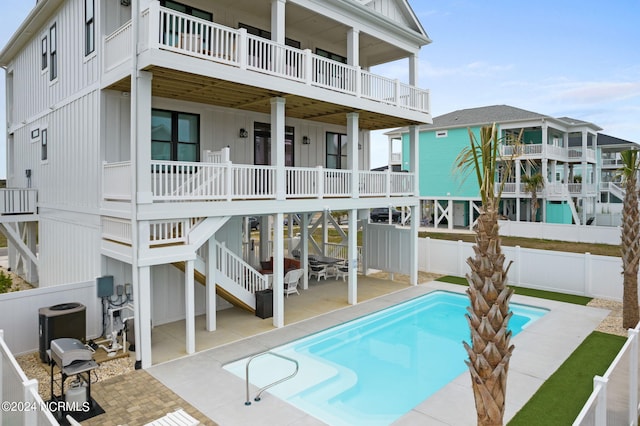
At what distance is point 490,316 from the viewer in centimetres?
457

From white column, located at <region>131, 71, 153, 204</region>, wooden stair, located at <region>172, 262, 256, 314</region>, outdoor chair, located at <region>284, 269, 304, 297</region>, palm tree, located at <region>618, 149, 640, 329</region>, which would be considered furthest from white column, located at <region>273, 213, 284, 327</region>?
palm tree, located at <region>618, 149, 640, 329</region>

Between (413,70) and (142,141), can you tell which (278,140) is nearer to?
(142,141)

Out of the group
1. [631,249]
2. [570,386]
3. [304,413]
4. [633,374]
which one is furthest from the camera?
[631,249]

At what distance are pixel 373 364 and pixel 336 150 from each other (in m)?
10.3

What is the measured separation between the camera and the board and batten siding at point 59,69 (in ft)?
38.1

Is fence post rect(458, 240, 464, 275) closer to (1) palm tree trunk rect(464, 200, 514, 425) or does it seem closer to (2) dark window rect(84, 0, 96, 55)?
(1) palm tree trunk rect(464, 200, 514, 425)

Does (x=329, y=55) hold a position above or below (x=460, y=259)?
above

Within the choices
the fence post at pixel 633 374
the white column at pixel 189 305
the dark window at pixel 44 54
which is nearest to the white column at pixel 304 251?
the white column at pixel 189 305

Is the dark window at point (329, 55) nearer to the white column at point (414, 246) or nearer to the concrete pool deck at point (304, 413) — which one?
the white column at point (414, 246)

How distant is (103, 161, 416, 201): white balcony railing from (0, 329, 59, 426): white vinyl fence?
14.5ft

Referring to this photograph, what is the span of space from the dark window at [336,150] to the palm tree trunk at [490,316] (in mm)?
13155

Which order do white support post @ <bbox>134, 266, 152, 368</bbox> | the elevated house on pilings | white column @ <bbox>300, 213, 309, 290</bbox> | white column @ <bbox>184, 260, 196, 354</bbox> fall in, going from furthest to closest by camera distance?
1. white column @ <bbox>300, 213, 309, 290</bbox>
2. white column @ <bbox>184, 260, 196, 354</bbox>
3. the elevated house on pilings
4. white support post @ <bbox>134, 266, 152, 368</bbox>

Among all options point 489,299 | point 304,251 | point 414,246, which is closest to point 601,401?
point 489,299

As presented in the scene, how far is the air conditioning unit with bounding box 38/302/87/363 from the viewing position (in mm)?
9055
